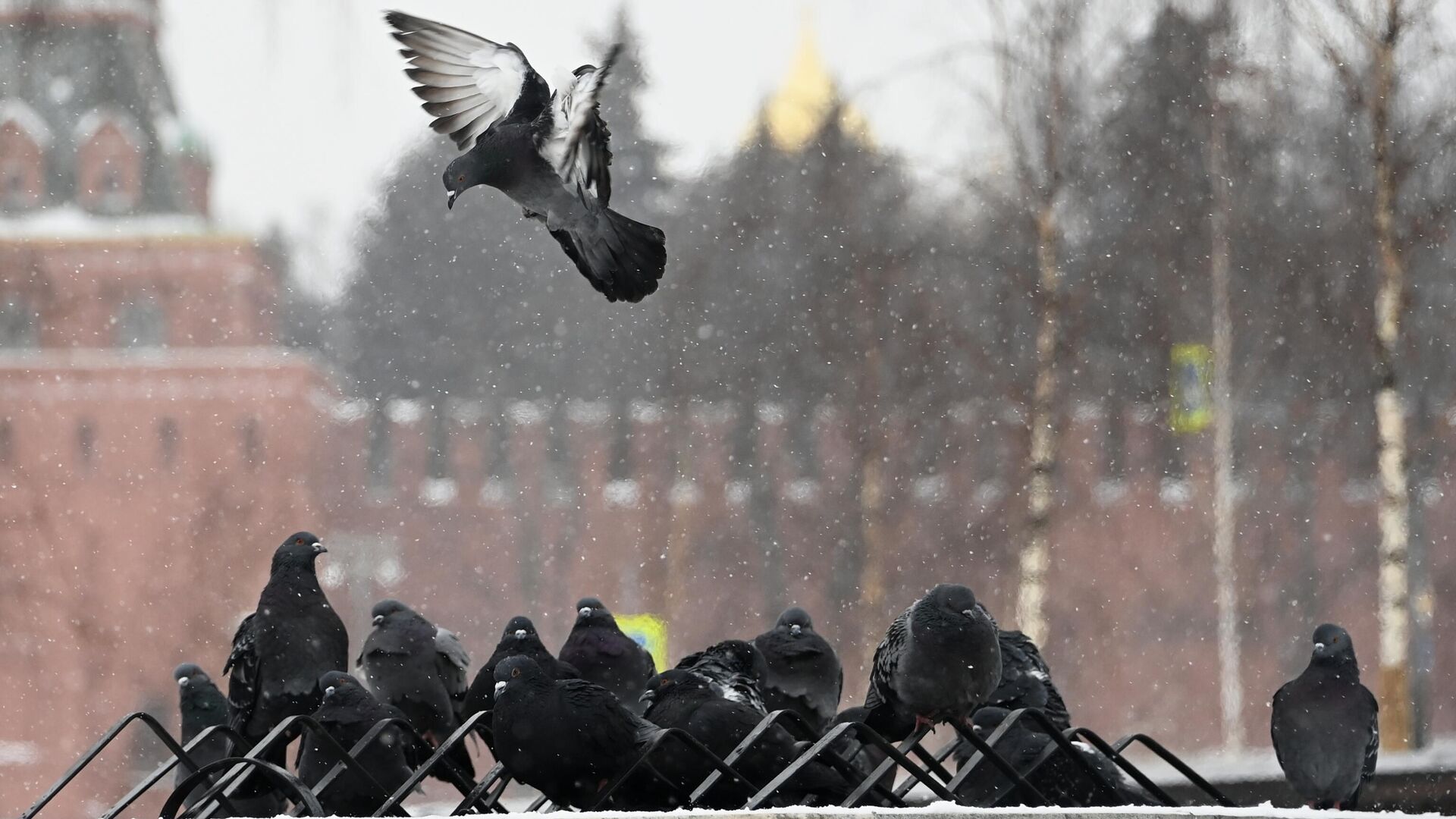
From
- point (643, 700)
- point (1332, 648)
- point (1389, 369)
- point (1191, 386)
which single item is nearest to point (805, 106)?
point (1191, 386)

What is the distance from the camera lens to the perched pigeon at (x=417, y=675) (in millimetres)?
5199

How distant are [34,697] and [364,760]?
24992mm

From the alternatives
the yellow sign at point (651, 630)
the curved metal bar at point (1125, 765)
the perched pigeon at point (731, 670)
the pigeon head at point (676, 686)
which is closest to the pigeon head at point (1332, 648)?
the curved metal bar at point (1125, 765)

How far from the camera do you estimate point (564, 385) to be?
29250 millimetres

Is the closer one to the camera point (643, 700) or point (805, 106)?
point (643, 700)

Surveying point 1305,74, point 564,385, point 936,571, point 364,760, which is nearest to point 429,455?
point 564,385

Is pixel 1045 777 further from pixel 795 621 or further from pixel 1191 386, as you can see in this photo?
pixel 1191 386

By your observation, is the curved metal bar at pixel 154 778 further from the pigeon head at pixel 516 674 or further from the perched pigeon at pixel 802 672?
the perched pigeon at pixel 802 672

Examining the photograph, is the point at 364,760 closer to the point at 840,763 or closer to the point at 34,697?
the point at 840,763

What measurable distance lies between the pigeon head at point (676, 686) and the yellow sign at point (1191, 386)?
16526 mm

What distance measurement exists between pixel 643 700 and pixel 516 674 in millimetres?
492

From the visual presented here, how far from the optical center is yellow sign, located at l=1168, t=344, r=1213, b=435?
20094 millimetres

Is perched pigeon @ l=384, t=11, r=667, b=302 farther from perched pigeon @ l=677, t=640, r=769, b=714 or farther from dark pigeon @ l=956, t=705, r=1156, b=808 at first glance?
dark pigeon @ l=956, t=705, r=1156, b=808

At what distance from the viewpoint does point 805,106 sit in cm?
2334
